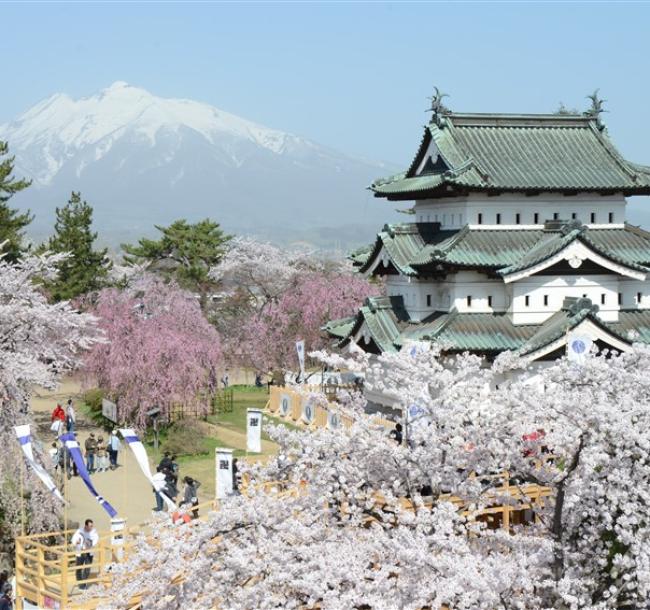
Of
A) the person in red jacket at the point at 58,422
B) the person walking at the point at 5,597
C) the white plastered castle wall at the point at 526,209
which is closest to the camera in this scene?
the person walking at the point at 5,597

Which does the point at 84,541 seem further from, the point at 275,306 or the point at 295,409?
the point at 275,306

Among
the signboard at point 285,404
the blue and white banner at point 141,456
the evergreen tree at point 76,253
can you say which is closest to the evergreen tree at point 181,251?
the evergreen tree at point 76,253

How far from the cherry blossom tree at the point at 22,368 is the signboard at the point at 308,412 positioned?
854cm

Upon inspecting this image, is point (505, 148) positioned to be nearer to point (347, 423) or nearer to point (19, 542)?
point (347, 423)

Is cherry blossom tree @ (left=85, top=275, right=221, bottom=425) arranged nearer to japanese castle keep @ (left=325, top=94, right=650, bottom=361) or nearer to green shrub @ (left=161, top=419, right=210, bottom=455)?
green shrub @ (left=161, top=419, right=210, bottom=455)

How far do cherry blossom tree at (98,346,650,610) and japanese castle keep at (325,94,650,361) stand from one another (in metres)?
15.0

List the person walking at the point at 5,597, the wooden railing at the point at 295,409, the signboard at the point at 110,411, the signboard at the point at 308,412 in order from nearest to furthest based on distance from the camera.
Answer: the person walking at the point at 5,597
the signboard at the point at 110,411
the wooden railing at the point at 295,409
the signboard at the point at 308,412

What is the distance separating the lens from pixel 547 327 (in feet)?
106

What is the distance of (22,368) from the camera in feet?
83.0

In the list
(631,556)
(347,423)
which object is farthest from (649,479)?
(347,423)

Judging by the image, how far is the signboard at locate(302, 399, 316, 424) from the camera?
35.6 meters

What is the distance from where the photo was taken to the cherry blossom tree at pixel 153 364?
3856 centimetres

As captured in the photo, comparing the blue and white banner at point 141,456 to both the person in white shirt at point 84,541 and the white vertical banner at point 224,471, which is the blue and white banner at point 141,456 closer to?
the white vertical banner at point 224,471

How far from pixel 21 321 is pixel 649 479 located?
1682 cm
